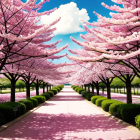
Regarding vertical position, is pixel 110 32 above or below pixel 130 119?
above

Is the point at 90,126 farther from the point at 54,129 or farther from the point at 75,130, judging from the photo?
the point at 54,129

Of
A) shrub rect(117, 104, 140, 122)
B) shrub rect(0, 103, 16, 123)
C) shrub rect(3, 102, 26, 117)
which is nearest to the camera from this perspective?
shrub rect(117, 104, 140, 122)

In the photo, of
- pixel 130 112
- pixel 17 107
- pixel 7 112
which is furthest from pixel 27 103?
pixel 130 112

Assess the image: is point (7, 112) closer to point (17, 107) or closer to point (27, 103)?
point (17, 107)

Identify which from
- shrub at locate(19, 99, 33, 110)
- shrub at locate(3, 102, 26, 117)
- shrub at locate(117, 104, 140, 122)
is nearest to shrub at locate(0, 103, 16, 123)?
shrub at locate(3, 102, 26, 117)

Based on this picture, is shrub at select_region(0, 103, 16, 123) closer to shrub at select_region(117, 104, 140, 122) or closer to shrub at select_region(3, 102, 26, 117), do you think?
shrub at select_region(3, 102, 26, 117)

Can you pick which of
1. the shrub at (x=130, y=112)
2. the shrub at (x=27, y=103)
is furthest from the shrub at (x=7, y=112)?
the shrub at (x=130, y=112)

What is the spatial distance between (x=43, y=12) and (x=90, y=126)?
596 centimetres

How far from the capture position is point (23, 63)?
416 inches

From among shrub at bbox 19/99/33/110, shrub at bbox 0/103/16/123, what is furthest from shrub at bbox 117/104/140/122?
shrub at bbox 19/99/33/110

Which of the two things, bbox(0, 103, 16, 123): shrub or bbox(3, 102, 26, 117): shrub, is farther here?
bbox(3, 102, 26, 117): shrub

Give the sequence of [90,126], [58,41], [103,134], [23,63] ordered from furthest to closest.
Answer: [58,41]
[23,63]
[90,126]
[103,134]

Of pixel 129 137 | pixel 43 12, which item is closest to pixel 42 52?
pixel 43 12

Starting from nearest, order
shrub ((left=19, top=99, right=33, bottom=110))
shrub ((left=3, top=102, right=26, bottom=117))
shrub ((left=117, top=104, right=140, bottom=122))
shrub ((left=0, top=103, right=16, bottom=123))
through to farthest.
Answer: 1. shrub ((left=117, top=104, right=140, bottom=122))
2. shrub ((left=0, top=103, right=16, bottom=123))
3. shrub ((left=3, top=102, right=26, bottom=117))
4. shrub ((left=19, top=99, right=33, bottom=110))
